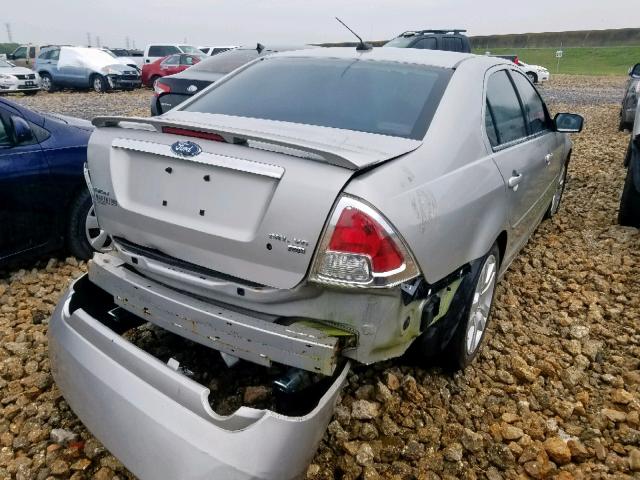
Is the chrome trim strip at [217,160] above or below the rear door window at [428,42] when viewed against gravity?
below

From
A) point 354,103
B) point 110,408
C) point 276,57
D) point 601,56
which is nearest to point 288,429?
point 110,408

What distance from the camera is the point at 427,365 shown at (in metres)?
2.65

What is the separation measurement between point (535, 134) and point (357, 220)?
232 cm

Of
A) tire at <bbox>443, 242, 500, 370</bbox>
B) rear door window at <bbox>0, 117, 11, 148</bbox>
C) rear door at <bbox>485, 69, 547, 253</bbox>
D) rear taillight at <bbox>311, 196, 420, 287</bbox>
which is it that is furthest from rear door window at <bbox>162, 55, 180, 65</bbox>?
rear taillight at <bbox>311, 196, 420, 287</bbox>

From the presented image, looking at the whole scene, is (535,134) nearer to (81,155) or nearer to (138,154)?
(138,154)

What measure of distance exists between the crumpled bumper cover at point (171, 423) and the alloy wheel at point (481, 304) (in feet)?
3.24

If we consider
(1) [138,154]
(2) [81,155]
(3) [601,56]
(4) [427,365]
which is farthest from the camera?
(3) [601,56]

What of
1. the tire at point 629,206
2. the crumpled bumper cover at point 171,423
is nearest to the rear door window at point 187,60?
the tire at point 629,206

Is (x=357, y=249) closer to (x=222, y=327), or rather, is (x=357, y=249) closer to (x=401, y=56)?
(x=222, y=327)

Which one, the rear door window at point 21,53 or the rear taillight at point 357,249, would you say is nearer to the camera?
the rear taillight at point 357,249

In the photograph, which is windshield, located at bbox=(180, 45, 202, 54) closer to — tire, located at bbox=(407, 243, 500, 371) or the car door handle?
the car door handle

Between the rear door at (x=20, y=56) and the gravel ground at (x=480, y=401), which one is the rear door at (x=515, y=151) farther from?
the rear door at (x=20, y=56)

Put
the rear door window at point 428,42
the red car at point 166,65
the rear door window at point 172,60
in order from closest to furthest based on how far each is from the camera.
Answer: the rear door window at point 428,42
the red car at point 166,65
the rear door window at point 172,60

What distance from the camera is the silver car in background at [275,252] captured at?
5.63 ft
